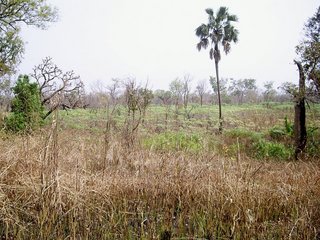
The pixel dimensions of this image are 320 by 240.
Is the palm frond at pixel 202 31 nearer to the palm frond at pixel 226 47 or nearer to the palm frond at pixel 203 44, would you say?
the palm frond at pixel 203 44

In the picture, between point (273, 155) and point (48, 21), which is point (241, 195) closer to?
point (273, 155)

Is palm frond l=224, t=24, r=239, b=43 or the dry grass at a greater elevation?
palm frond l=224, t=24, r=239, b=43

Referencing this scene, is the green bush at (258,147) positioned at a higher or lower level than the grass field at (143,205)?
lower

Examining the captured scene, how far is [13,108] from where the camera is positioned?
39.2 feet

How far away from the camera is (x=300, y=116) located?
1156 centimetres

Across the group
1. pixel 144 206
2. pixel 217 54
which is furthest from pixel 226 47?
pixel 144 206

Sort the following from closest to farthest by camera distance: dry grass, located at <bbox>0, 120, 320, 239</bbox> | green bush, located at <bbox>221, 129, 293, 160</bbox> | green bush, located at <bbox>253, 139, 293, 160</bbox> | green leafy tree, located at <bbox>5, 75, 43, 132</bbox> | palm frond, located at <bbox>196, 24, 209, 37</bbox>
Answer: dry grass, located at <bbox>0, 120, 320, 239</bbox> → green leafy tree, located at <bbox>5, 75, 43, 132</bbox> → green bush, located at <bbox>253, 139, 293, 160</bbox> → green bush, located at <bbox>221, 129, 293, 160</bbox> → palm frond, located at <bbox>196, 24, 209, 37</bbox>

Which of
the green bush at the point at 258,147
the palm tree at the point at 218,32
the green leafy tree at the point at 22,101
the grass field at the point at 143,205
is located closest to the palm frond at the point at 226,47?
the palm tree at the point at 218,32

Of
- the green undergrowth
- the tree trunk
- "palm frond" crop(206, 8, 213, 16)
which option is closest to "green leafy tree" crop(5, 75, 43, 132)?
the green undergrowth

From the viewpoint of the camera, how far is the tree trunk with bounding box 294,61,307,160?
11102 millimetres

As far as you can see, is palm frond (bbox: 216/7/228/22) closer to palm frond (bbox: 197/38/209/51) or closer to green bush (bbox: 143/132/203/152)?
palm frond (bbox: 197/38/209/51)

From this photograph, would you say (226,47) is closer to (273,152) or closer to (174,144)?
(273,152)

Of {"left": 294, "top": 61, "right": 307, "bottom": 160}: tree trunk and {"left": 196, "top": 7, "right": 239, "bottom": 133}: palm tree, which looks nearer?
{"left": 294, "top": 61, "right": 307, "bottom": 160}: tree trunk

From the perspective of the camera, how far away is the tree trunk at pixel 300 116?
1110cm
